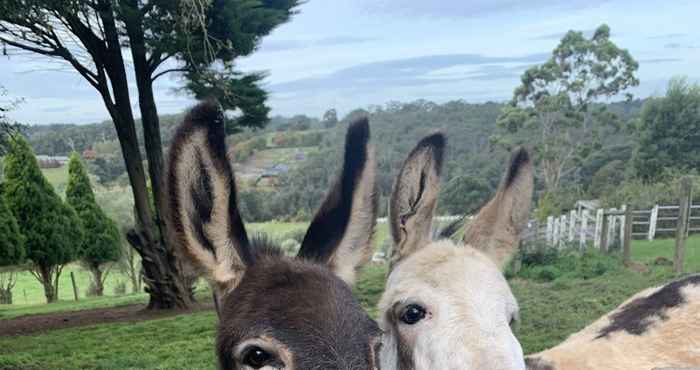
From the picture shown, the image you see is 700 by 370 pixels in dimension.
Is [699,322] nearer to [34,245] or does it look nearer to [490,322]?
[490,322]

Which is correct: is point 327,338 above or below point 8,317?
above

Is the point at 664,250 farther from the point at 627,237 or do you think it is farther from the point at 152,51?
the point at 152,51

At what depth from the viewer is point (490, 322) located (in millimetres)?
1781

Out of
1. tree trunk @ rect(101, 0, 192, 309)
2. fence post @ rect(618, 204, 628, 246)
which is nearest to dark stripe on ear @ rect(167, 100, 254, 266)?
tree trunk @ rect(101, 0, 192, 309)

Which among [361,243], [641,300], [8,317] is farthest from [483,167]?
[8,317]

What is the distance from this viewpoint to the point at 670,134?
19141 millimetres

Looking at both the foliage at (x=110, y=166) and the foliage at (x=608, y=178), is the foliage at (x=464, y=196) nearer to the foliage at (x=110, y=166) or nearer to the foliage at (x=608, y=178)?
the foliage at (x=110, y=166)

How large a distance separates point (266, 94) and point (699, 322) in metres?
7.34

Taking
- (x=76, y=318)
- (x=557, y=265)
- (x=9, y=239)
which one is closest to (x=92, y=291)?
(x=9, y=239)

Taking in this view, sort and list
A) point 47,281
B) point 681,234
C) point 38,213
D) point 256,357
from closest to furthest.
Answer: point 256,357, point 681,234, point 38,213, point 47,281

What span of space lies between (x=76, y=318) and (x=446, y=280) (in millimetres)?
9989

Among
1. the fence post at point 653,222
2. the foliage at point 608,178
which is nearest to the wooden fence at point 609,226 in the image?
the fence post at point 653,222

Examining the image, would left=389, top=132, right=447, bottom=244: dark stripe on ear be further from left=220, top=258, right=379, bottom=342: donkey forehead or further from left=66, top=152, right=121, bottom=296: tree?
left=66, top=152, right=121, bottom=296: tree

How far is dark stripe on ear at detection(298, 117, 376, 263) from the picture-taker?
1.82m
